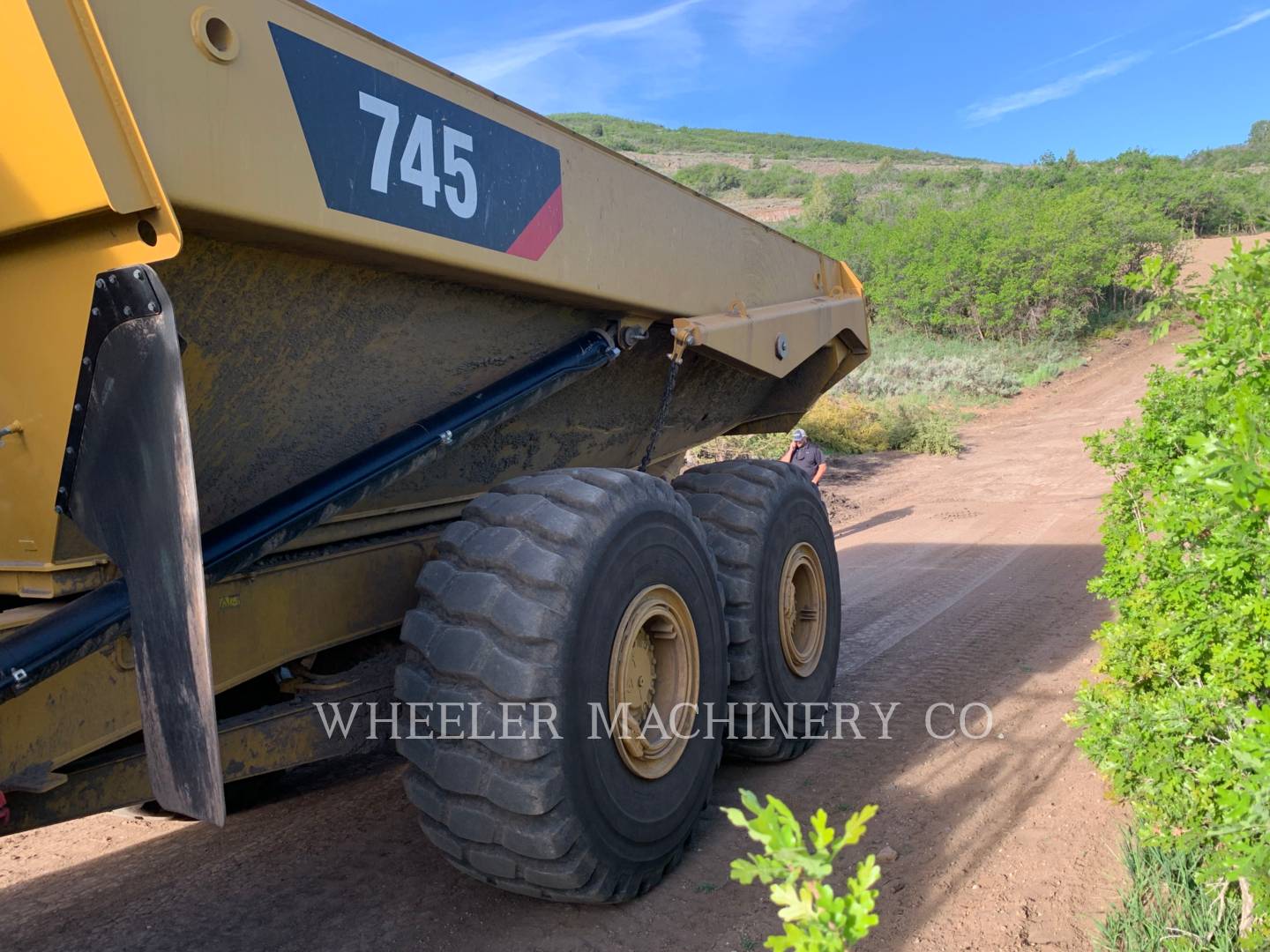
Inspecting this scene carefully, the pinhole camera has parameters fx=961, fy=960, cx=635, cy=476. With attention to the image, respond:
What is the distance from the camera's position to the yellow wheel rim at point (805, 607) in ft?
15.2

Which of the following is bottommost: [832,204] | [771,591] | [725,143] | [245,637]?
[771,591]

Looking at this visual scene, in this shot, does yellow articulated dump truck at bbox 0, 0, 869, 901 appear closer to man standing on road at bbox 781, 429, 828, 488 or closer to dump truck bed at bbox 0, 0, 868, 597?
dump truck bed at bbox 0, 0, 868, 597

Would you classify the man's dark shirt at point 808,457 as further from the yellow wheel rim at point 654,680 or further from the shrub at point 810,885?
the shrub at point 810,885

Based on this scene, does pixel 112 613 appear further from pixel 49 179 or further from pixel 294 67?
pixel 294 67

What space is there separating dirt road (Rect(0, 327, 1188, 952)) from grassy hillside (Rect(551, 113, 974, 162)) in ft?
286

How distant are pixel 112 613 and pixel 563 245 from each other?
1839mm

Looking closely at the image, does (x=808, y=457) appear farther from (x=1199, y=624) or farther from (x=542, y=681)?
(x=542, y=681)

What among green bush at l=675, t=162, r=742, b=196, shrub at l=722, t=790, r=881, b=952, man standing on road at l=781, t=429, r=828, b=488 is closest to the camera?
shrub at l=722, t=790, r=881, b=952

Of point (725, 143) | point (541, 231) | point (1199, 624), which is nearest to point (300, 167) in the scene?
point (541, 231)

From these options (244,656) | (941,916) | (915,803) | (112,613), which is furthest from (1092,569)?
(112,613)

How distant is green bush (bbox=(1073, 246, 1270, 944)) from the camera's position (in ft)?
8.96

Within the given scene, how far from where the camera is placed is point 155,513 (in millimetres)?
2094

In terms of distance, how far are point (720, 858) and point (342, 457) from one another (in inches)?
78.2

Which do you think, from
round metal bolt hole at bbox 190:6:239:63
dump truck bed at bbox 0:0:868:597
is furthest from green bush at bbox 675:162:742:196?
round metal bolt hole at bbox 190:6:239:63
